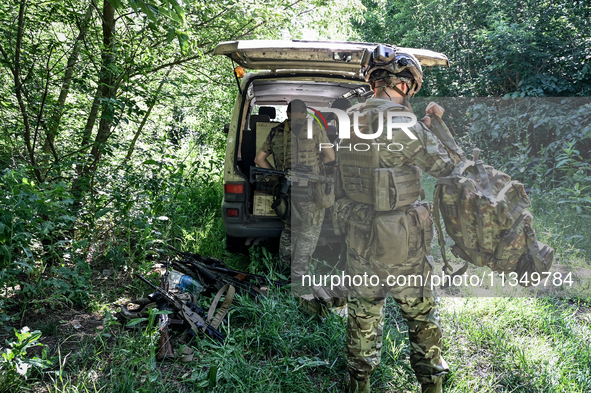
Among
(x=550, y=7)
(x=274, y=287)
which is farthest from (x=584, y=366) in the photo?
(x=550, y=7)

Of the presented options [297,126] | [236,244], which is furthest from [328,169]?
[236,244]

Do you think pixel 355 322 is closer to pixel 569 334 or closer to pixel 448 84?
pixel 569 334

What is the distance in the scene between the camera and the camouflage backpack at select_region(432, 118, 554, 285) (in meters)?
1.95

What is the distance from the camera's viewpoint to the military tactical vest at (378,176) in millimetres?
2043

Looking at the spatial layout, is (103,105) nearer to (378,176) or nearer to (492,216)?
(378,176)

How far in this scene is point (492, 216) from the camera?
195cm

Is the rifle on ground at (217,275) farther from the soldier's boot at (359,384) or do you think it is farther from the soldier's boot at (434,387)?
the soldier's boot at (434,387)

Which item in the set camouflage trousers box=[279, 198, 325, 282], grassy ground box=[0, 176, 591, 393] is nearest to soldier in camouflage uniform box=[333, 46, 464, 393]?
grassy ground box=[0, 176, 591, 393]

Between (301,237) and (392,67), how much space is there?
1993 mm

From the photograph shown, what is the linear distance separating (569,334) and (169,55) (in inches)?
165

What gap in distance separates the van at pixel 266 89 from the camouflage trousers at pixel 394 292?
5.04 ft

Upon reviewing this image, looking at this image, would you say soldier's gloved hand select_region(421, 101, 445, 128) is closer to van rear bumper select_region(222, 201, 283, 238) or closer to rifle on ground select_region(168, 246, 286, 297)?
rifle on ground select_region(168, 246, 286, 297)

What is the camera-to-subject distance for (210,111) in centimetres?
693

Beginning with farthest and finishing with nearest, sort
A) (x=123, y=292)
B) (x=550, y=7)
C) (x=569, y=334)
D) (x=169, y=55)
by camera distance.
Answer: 1. (x=550, y=7)
2. (x=169, y=55)
3. (x=123, y=292)
4. (x=569, y=334)
